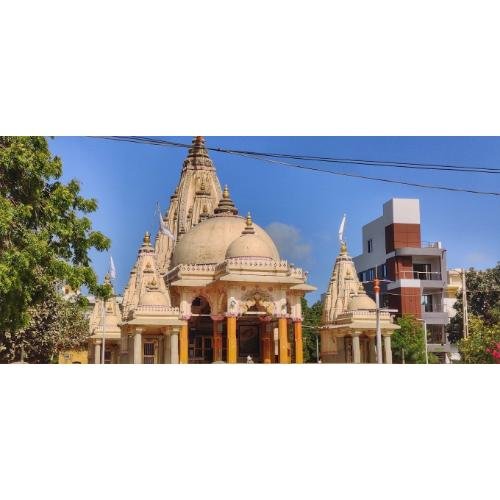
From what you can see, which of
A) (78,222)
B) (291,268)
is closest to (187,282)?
(291,268)

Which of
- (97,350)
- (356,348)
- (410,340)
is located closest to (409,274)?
(410,340)

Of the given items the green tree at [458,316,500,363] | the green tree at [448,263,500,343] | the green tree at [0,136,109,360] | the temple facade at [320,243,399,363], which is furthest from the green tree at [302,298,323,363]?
the green tree at [0,136,109,360]

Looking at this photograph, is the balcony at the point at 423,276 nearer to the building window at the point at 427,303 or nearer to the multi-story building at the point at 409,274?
the multi-story building at the point at 409,274

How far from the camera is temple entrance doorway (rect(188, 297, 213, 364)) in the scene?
2617 cm

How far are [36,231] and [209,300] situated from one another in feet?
39.0

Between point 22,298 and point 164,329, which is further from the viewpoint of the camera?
point 164,329

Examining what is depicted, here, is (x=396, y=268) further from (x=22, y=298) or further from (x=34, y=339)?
(x=22, y=298)

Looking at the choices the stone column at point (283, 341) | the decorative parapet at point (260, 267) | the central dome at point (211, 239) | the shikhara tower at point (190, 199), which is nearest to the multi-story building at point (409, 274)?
the decorative parapet at point (260, 267)

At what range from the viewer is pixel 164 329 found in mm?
22406

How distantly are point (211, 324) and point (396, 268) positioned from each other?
7626 mm

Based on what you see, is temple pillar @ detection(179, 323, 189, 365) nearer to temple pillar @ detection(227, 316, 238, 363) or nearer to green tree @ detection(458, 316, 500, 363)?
temple pillar @ detection(227, 316, 238, 363)

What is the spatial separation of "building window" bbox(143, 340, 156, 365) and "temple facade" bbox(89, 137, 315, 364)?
1.3 inches

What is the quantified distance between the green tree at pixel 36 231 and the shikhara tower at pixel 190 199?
15.8 metres
